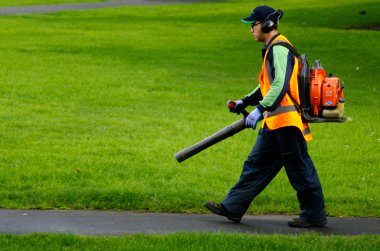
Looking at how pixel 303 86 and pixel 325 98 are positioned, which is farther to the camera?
pixel 303 86

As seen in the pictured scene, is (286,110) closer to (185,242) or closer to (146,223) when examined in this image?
(185,242)

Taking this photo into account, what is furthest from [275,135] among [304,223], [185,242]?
[185,242]

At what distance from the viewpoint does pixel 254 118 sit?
8.00 meters

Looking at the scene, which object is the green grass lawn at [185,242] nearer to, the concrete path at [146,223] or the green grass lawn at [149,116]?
the concrete path at [146,223]

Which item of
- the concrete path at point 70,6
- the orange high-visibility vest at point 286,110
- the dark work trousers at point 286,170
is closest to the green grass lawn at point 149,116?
the dark work trousers at point 286,170

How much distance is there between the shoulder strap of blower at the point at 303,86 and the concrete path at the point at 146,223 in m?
0.99

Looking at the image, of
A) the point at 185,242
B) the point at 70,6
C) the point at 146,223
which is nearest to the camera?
the point at 185,242

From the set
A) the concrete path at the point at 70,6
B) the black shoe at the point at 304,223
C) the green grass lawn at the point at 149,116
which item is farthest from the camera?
the concrete path at the point at 70,6

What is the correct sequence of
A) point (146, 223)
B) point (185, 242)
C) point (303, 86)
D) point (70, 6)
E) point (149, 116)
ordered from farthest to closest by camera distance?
point (70, 6) → point (149, 116) → point (146, 223) → point (303, 86) → point (185, 242)

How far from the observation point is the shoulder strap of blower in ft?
26.4

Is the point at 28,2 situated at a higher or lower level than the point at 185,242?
higher

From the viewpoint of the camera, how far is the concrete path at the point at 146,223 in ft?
26.7

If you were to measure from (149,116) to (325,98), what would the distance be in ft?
20.2

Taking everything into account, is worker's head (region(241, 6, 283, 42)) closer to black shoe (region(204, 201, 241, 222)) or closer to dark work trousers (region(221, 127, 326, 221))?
dark work trousers (region(221, 127, 326, 221))
